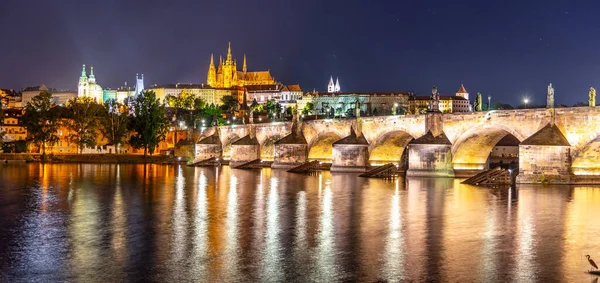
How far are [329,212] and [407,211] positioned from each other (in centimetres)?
293

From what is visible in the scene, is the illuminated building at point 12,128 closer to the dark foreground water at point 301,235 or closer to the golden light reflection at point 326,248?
the dark foreground water at point 301,235

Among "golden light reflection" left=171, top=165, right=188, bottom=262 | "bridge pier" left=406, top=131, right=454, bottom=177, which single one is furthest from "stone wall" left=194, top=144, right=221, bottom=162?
"golden light reflection" left=171, top=165, right=188, bottom=262

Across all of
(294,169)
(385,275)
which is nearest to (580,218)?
(385,275)

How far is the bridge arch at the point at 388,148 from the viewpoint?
5016cm

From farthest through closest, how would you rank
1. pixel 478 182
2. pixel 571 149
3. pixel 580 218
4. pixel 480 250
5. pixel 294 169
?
1. pixel 294 169
2. pixel 478 182
3. pixel 571 149
4. pixel 580 218
5. pixel 480 250

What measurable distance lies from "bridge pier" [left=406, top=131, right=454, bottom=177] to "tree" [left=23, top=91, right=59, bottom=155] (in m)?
49.2

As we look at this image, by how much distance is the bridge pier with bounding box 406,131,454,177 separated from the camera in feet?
140

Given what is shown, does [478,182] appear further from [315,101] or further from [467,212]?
[315,101]

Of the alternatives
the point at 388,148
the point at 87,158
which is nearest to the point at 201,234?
the point at 388,148

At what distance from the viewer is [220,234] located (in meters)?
19.9

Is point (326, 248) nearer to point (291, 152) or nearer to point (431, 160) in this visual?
point (431, 160)

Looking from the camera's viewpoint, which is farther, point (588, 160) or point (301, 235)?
point (588, 160)

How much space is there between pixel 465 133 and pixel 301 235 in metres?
24.9

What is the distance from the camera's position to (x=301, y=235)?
64.6 ft
